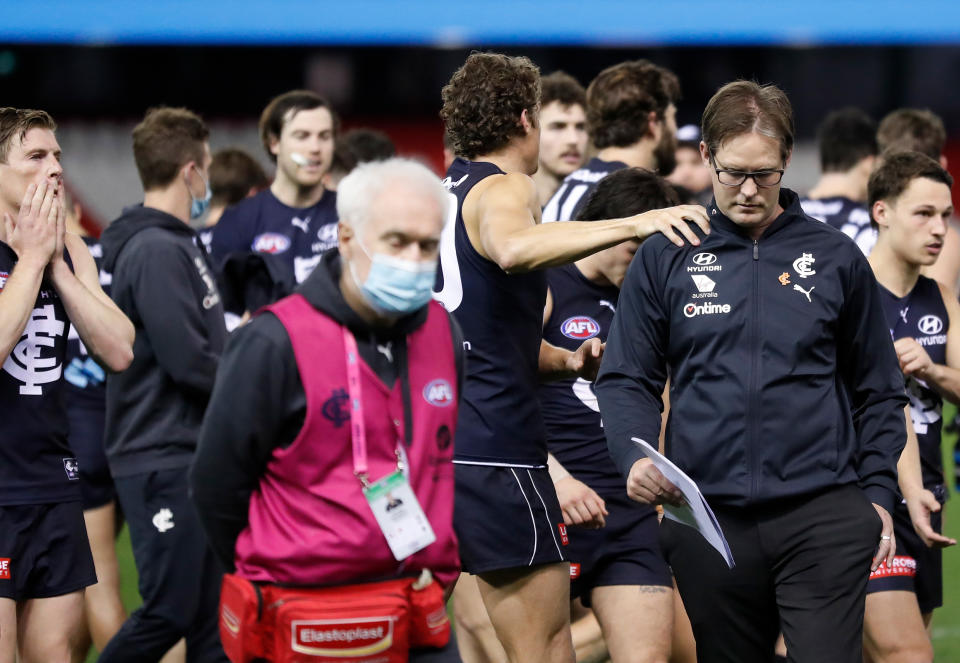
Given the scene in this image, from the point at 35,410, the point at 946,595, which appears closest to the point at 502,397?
the point at 35,410

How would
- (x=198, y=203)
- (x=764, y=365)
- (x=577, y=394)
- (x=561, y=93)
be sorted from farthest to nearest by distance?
1. (x=561, y=93)
2. (x=198, y=203)
3. (x=577, y=394)
4. (x=764, y=365)

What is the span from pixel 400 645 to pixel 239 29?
13.4 metres

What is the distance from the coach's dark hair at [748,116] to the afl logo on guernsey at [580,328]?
1.18 metres

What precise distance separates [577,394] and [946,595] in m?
4.13

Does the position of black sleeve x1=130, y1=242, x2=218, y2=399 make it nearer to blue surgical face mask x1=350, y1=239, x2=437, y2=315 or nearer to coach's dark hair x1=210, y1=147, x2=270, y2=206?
blue surgical face mask x1=350, y1=239, x2=437, y2=315

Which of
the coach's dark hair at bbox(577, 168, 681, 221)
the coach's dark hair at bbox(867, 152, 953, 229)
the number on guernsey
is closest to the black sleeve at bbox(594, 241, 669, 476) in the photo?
the number on guernsey

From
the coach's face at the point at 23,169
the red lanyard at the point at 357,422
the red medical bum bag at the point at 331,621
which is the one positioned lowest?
the red medical bum bag at the point at 331,621

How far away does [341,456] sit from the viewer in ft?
11.0

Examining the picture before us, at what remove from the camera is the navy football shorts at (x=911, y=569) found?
5199 mm

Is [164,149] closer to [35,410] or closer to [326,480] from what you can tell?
[35,410]

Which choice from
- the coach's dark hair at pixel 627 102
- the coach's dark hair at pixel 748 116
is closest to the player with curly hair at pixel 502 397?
the coach's dark hair at pixel 748 116

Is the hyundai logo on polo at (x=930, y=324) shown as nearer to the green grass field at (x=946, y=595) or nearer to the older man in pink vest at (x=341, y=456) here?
the green grass field at (x=946, y=595)

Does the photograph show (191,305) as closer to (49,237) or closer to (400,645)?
(49,237)

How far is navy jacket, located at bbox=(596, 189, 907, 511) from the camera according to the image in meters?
4.04
